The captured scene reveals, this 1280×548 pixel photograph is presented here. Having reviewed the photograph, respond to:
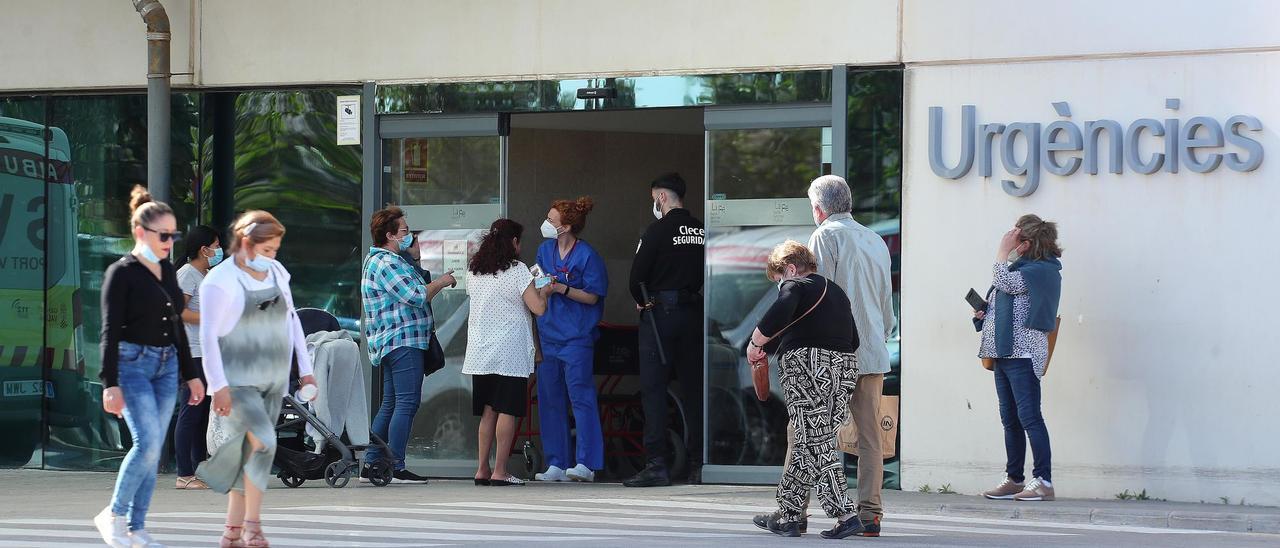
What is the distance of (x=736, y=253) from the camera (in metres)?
12.5

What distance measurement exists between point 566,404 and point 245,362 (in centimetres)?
494

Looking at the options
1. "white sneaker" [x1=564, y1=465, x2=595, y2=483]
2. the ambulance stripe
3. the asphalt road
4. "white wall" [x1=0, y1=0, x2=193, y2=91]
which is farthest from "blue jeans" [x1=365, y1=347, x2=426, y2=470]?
the ambulance stripe

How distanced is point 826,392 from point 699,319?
354cm

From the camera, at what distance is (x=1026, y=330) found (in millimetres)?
11070

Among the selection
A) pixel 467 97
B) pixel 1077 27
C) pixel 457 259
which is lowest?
pixel 457 259

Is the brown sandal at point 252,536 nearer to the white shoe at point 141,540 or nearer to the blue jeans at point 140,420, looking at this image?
the white shoe at point 141,540

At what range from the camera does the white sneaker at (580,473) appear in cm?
1255

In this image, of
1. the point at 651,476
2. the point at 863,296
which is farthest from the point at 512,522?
the point at 651,476

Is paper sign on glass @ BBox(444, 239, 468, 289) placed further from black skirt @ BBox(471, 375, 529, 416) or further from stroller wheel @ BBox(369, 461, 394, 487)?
stroller wheel @ BBox(369, 461, 394, 487)

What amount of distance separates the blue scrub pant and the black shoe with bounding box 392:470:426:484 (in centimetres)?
94

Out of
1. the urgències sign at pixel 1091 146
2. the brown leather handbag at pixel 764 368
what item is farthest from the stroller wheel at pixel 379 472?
the urgències sign at pixel 1091 146

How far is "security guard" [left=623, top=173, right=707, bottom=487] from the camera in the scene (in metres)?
12.2

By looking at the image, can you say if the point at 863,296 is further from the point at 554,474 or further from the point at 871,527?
the point at 554,474

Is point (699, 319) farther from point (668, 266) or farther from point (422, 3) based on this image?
point (422, 3)
